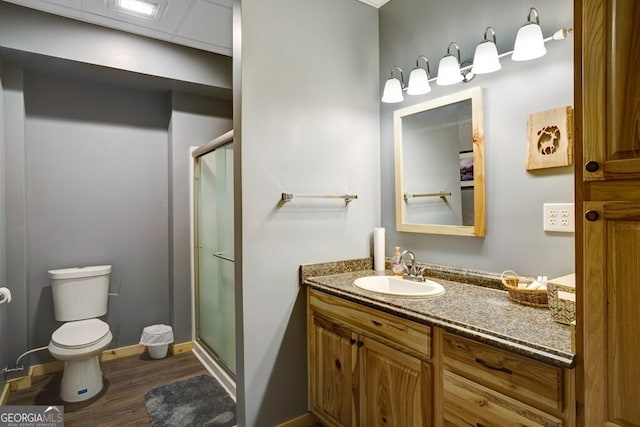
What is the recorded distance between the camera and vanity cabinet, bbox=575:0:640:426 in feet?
2.79

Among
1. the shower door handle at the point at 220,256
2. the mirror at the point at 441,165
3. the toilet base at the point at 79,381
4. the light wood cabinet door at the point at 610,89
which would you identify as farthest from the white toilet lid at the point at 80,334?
the light wood cabinet door at the point at 610,89

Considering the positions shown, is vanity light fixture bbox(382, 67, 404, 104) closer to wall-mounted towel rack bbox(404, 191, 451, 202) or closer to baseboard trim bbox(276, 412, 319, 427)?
wall-mounted towel rack bbox(404, 191, 451, 202)

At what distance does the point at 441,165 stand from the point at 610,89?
3.51 feet

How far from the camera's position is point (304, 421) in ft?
6.51

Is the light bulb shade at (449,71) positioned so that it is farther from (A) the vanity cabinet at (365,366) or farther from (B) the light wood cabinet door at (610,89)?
(A) the vanity cabinet at (365,366)

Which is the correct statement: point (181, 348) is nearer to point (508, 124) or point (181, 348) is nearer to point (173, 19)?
point (173, 19)

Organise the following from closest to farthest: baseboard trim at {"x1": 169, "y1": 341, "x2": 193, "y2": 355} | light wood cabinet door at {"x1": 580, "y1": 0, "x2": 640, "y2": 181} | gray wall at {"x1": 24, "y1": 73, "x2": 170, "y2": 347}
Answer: light wood cabinet door at {"x1": 580, "y1": 0, "x2": 640, "y2": 181} < gray wall at {"x1": 24, "y1": 73, "x2": 170, "y2": 347} < baseboard trim at {"x1": 169, "y1": 341, "x2": 193, "y2": 355}

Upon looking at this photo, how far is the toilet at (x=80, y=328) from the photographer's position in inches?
89.7

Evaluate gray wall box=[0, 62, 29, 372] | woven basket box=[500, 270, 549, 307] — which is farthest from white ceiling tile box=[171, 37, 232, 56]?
woven basket box=[500, 270, 549, 307]

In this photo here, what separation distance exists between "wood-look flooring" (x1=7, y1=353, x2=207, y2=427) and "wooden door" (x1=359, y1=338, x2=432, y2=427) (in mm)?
1413

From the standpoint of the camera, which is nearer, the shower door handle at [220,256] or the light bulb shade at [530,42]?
the light bulb shade at [530,42]

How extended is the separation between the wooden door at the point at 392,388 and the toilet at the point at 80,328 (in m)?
1.87

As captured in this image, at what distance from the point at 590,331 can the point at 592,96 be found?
2.05 ft

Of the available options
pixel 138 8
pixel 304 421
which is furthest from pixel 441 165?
pixel 138 8
